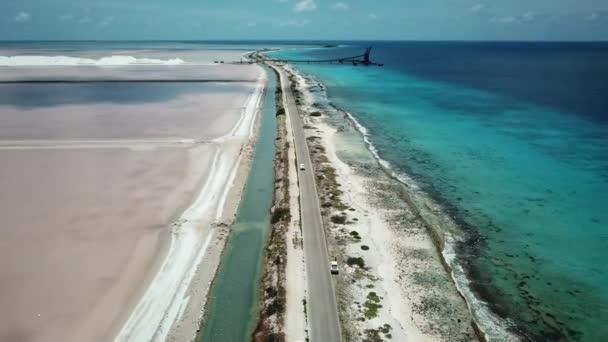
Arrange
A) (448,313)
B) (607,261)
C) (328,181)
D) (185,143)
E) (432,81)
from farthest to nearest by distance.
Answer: (432,81) < (185,143) < (328,181) < (607,261) < (448,313)

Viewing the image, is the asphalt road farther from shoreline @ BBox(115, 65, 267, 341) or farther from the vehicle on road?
shoreline @ BBox(115, 65, 267, 341)

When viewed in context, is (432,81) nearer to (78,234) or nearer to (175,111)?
(175,111)

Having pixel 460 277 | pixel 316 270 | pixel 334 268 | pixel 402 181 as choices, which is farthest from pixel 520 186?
pixel 316 270

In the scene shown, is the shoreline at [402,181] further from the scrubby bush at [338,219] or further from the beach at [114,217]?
the beach at [114,217]

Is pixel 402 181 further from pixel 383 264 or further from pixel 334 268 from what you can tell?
pixel 334 268

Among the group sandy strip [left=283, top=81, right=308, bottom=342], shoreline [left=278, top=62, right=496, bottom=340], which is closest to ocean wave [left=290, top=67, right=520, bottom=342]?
shoreline [left=278, top=62, right=496, bottom=340]

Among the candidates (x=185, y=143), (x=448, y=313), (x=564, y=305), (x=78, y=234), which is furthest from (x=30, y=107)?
(x=564, y=305)

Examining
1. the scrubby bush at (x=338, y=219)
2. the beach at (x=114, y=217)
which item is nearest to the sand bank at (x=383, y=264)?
the scrubby bush at (x=338, y=219)
